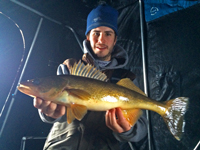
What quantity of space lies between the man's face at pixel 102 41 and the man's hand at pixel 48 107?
0.79 m

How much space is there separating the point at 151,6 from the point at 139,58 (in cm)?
90

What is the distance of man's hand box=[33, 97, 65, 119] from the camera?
97 cm

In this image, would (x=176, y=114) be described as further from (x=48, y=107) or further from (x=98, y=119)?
(x=48, y=107)

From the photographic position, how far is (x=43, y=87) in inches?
39.2

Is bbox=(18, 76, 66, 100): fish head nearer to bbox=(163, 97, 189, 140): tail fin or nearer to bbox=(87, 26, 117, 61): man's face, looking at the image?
bbox=(87, 26, 117, 61): man's face

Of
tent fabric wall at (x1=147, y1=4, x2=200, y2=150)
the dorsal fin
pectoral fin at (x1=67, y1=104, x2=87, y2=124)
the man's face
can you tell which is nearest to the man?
the man's face

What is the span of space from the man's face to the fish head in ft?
2.24

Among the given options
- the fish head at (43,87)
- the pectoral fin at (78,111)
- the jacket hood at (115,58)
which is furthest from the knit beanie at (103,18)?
the pectoral fin at (78,111)

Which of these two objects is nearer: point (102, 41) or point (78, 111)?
point (78, 111)

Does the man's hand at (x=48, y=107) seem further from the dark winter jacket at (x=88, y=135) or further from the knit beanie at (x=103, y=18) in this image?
the knit beanie at (x=103, y=18)

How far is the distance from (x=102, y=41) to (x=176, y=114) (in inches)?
41.6

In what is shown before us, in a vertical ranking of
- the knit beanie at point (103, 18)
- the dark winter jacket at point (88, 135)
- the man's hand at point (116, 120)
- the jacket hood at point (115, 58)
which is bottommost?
the dark winter jacket at point (88, 135)

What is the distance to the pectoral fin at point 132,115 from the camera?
1.09m

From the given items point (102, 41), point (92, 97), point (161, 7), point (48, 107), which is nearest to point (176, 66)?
point (161, 7)
